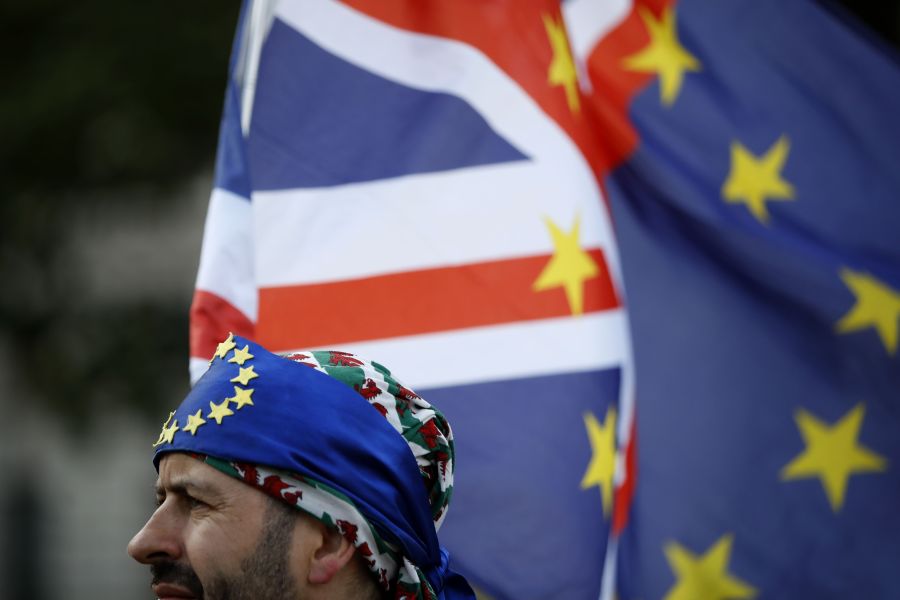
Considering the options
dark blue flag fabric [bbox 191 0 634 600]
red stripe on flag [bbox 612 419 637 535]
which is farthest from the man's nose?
red stripe on flag [bbox 612 419 637 535]

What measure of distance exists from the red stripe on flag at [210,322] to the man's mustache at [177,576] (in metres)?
0.90

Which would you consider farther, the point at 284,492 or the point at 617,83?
the point at 617,83

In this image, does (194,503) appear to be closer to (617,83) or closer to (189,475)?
(189,475)

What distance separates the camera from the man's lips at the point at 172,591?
124 inches

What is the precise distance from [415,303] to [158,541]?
140 cm

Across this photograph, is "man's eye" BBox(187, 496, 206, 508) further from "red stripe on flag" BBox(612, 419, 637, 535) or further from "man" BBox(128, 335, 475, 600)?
Answer: "red stripe on flag" BBox(612, 419, 637, 535)

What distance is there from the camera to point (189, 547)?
3.19 m

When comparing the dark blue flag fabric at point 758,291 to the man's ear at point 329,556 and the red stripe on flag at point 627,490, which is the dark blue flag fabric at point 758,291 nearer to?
the red stripe on flag at point 627,490

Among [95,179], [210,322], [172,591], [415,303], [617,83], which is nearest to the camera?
[172,591]

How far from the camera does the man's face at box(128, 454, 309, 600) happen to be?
10.4 feet

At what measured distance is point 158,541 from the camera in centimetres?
319

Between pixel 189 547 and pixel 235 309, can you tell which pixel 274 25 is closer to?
pixel 235 309

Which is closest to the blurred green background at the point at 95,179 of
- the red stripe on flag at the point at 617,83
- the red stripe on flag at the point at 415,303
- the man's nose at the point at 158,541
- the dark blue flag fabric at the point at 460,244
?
the red stripe on flag at the point at 617,83

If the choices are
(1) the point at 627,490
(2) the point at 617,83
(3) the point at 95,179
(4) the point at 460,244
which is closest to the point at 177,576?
(4) the point at 460,244
